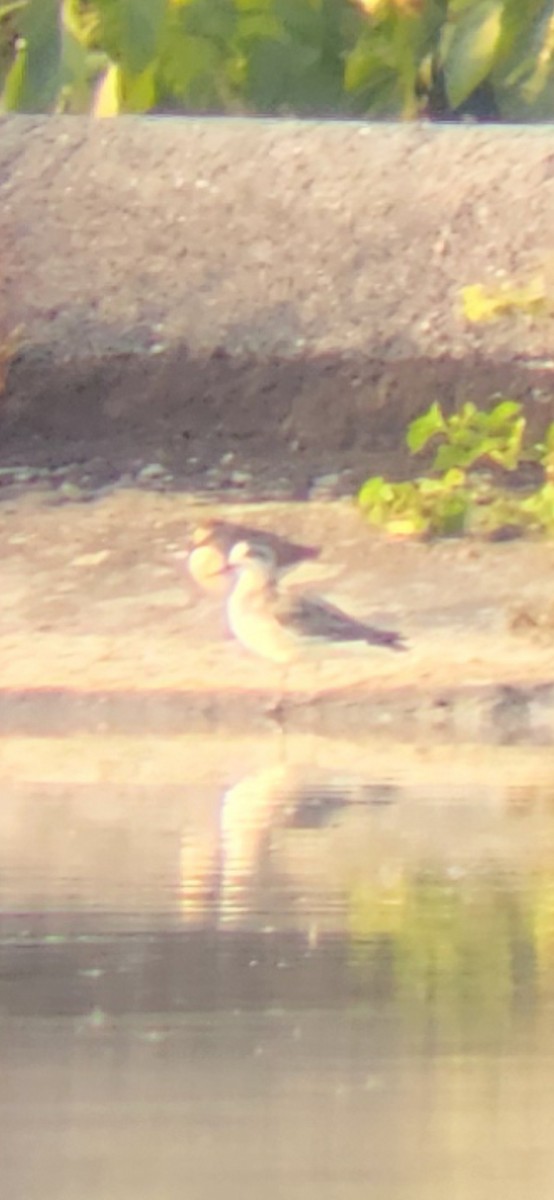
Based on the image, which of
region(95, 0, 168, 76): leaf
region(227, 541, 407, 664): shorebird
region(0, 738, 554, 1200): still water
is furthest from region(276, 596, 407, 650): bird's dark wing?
region(95, 0, 168, 76): leaf

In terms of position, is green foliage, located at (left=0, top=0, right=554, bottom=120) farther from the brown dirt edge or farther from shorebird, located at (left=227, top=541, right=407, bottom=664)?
the brown dirt edge

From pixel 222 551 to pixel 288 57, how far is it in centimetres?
430

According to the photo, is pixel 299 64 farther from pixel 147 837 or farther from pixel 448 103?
pixel 147 837

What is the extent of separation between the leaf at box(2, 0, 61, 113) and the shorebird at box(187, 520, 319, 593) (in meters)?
3.72

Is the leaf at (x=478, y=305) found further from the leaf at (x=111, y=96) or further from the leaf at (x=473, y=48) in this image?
the leaf at (x=111, y=96)

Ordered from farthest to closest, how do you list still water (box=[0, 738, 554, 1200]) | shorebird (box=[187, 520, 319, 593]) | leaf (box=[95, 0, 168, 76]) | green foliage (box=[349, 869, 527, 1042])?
leaf (box=[95, 0, 168, 76]) → shorebird (box=[187, 520, 319, 593]) → green foliage (box=[349, 869, 527, 1042]) → still water (box=[0, 738, 554, 1200])

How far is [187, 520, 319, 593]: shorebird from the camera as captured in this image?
426 inches

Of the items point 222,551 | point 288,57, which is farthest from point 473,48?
point 222,551

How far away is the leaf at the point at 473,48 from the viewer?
13.8 metres

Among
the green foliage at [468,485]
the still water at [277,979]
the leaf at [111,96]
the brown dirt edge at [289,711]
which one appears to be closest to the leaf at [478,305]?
the green foliage at [468,485]

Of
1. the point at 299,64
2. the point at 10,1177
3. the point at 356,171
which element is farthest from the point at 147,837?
the point at 299,64

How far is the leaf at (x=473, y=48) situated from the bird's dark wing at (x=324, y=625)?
14.1ft

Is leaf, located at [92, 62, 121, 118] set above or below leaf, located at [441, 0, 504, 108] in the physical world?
below

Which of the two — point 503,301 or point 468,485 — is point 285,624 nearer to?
point 468,485
